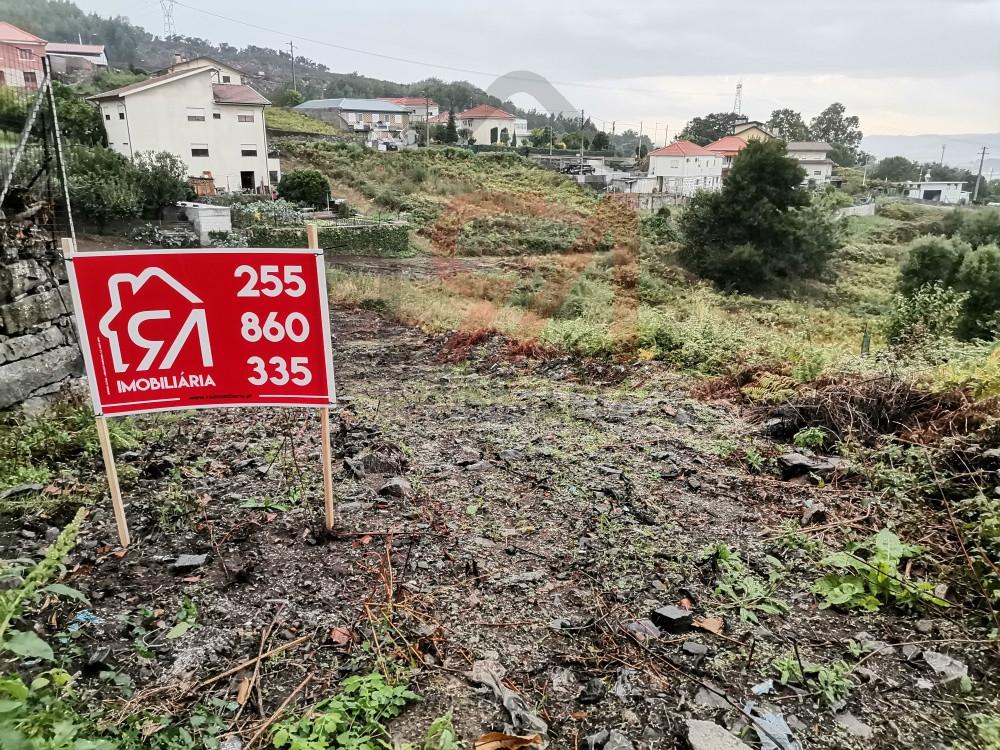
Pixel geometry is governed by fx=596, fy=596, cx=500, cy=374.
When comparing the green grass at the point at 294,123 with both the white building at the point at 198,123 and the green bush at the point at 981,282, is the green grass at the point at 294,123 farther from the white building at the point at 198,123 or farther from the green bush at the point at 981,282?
the green bush at the point at 981,282

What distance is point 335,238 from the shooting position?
15.8 meters

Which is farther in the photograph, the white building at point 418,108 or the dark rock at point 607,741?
the white building at point 418,108

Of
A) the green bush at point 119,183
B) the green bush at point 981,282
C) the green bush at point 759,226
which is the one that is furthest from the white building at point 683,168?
the green bush at point 119,183

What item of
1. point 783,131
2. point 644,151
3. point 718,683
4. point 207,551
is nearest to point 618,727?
point 718,683

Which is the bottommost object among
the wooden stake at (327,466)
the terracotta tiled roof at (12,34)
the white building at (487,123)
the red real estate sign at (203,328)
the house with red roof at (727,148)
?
the wooden stake at (327,466)

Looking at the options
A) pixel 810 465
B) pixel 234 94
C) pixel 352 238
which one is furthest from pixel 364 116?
pixel 810 465

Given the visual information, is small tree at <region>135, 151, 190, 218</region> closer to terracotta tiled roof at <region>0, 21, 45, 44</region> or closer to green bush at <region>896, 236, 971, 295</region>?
terracotta tiled roof at <region>0, 21, 45, 44</region>

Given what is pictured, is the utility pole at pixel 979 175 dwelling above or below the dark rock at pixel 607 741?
above

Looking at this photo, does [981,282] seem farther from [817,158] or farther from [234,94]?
[817,158]

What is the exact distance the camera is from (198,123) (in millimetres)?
14898

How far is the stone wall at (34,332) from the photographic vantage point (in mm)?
3996

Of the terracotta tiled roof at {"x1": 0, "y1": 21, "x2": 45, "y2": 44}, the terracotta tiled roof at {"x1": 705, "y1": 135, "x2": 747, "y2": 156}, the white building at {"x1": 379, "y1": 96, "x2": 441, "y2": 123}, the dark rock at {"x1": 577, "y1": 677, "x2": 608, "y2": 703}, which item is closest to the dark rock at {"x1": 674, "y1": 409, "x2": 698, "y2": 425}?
the dark rock at {"x1": 577, "y1": 677, "x2": 608, "y2": 703}

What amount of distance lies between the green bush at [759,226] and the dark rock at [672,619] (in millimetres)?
18541

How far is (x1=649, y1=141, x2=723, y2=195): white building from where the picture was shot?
78.3 feet
